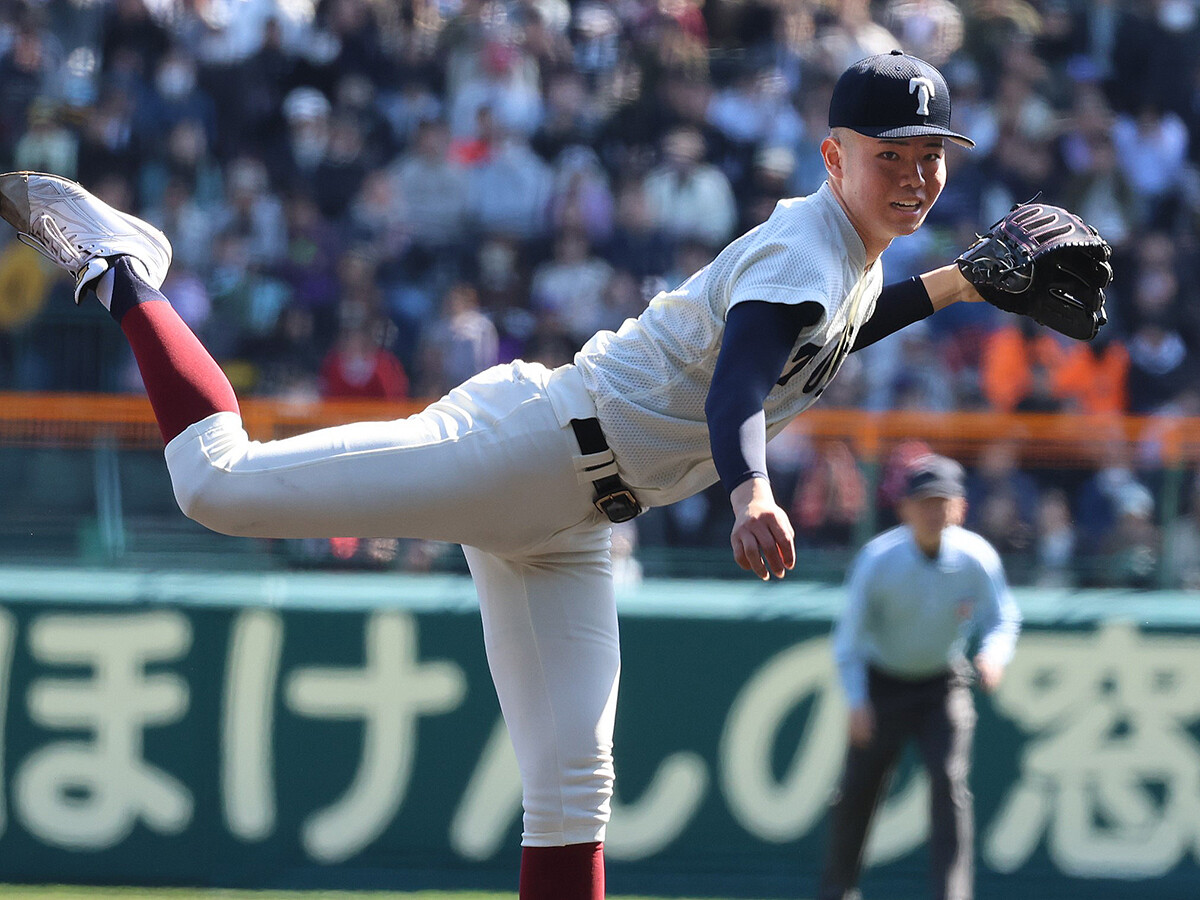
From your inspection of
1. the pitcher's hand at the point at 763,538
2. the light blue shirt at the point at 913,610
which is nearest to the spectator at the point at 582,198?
the light blue shirt at the point at 913,610

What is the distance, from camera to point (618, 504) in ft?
11.8

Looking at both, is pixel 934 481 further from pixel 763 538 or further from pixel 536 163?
pixel 536 163

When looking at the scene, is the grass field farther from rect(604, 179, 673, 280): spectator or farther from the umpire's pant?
rect(604, 179, 673, 280): spectator

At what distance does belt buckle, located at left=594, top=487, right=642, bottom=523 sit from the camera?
357cm

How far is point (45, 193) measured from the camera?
4.11 meters

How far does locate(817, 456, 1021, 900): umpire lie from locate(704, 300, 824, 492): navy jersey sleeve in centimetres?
296

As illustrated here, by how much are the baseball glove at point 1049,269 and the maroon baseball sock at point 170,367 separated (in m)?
1.81

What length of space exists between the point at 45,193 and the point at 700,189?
244 inches

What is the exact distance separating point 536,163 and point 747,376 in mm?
7103

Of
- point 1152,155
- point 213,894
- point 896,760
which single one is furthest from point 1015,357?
point 213,894

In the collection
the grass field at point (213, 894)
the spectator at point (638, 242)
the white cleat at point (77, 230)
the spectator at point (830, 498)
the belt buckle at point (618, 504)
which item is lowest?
the grass field at point (213, 894)

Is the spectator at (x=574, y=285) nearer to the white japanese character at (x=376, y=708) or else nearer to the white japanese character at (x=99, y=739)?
the white japanese character at (x=376, y=708)

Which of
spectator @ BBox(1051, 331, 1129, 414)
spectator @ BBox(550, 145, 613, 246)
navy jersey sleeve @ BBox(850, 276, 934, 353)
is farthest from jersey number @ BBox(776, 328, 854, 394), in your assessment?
spectator @ BBox(550, 145, 613, 246)

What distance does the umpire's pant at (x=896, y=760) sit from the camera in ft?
19.3
